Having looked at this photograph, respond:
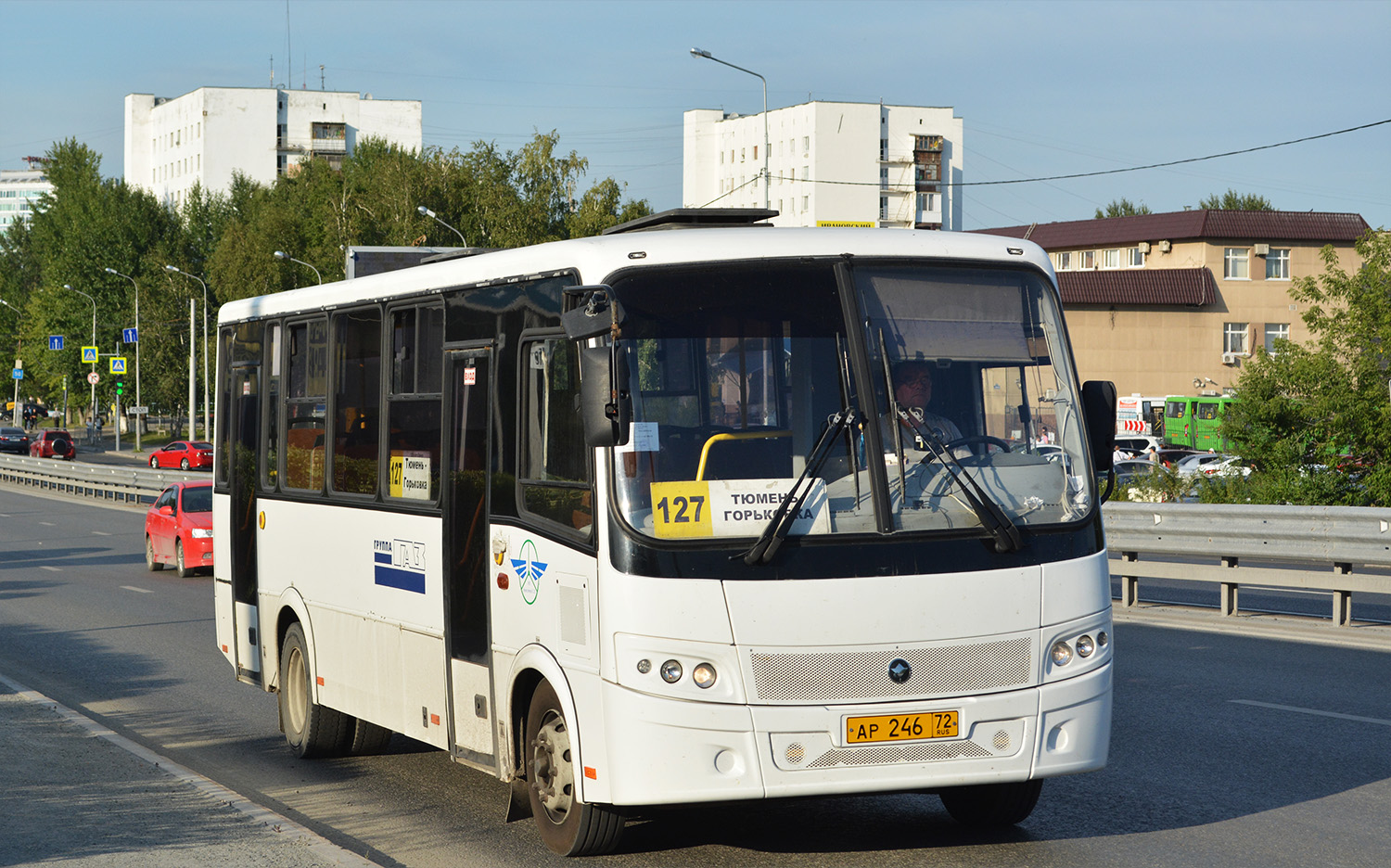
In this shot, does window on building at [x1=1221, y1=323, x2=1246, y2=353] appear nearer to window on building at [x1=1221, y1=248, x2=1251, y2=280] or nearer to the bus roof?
window on building at [x1=1221, y1=248, x2=1251, y2=280]

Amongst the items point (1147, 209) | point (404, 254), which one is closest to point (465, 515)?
point (404, 254)

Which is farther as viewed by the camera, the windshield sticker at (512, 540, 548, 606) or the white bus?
the windshield sticker at (512, 540, 548, 606)

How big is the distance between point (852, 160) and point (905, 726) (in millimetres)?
121460

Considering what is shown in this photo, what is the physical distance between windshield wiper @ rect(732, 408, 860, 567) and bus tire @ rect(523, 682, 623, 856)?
1.12 metres

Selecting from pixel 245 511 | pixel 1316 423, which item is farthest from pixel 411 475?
pixel 1316 423

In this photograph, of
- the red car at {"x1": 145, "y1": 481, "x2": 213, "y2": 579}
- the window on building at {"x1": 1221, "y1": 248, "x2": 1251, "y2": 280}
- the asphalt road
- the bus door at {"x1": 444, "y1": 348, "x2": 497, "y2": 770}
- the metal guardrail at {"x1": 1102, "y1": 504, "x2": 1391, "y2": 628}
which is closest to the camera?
the asphalt road

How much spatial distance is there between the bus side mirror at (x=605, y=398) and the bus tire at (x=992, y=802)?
2.29 meters

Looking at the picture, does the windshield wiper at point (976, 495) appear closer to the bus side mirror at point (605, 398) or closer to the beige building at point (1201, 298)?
the bus side mirror at point (605, 398)

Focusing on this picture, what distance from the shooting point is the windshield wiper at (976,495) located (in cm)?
638

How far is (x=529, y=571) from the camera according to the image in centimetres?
700

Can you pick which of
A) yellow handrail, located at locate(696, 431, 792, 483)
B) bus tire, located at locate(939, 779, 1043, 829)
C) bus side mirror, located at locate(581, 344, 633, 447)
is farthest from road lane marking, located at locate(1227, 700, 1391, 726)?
bus side mirror, located at locate(581, 344, 633, 447)

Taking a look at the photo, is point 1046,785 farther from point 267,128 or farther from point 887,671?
point 267,128

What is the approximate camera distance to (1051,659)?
646cm

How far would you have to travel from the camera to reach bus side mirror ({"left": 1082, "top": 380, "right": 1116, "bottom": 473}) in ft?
22.4
